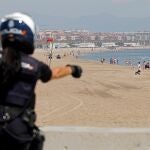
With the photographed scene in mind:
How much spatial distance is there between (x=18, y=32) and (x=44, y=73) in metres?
0.33

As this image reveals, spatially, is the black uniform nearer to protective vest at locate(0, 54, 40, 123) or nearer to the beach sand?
protective vest at locate(0, 54, 40, 123)

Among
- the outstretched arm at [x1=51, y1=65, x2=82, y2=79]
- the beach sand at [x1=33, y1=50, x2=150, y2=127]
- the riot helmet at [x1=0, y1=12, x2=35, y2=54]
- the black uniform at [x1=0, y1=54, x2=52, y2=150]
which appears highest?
the riot helmet at [x1=0, y1=12, x2=35, y2=54]

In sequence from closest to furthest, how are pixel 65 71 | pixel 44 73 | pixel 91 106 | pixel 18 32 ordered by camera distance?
pixel 18 32 < pixel 44 73 < pixel 65 71 < pixel 91 106

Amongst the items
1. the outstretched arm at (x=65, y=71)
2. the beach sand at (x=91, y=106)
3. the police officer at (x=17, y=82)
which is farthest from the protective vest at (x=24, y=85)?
the beach sand at (x=91, y=106)

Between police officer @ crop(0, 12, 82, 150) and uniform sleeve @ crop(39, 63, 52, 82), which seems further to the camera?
uniform sleeve @ crop(39, 63, 52, 82)

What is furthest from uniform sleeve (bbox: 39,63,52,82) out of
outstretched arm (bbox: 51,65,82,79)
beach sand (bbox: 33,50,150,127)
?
beach sand (bbox: 33,50,150,127)

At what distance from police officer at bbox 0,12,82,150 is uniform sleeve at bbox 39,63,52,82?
0.18ft

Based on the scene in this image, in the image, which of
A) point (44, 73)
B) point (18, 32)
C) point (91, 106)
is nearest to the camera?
point (18, 32)

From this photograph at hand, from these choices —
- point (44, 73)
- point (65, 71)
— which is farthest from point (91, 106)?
point (44, 73)

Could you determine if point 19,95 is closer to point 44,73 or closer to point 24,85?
point 24,85

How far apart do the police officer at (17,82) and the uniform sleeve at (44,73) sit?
0.05m

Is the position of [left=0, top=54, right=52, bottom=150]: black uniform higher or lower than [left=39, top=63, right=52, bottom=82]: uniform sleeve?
lower

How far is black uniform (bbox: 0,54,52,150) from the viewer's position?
358 centimetres

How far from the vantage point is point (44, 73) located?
3.78m
